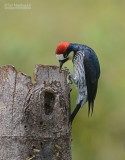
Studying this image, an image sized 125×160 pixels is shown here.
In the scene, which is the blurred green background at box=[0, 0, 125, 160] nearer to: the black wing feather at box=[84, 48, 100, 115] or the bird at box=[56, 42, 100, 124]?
the bird at box=[56, 42, 100, 124]

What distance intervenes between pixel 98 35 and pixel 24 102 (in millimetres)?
3253

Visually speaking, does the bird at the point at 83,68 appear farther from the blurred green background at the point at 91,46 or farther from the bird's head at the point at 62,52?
the blurred green background at the point at 91,46

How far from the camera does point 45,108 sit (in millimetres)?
3576

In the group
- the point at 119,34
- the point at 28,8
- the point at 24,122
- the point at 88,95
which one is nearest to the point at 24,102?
the point at 24,122

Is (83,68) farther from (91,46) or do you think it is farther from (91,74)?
(91,46)

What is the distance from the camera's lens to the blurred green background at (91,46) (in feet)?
19.6

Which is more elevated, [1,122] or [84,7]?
[84,7]

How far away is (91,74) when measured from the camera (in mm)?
4848

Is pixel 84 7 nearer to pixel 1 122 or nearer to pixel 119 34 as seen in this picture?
pixel 119 34

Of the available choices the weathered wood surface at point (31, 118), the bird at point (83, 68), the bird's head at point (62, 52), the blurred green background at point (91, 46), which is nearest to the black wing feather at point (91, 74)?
the bird at point (83, 68)

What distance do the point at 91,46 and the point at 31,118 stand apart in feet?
10.4

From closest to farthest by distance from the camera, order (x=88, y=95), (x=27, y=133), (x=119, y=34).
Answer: (x=27, y=133) → (x=88, y=95) → (x=119, y=34)

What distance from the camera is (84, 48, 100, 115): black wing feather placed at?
477 cm

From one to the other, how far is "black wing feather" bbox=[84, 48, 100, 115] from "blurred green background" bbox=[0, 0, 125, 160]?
0.50m
